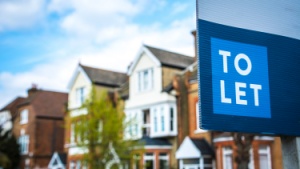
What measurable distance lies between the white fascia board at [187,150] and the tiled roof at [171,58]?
6279mm

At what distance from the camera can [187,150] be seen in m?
25.3

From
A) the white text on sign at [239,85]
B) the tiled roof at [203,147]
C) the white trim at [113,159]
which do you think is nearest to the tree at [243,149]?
the tiled roof at [203,147]

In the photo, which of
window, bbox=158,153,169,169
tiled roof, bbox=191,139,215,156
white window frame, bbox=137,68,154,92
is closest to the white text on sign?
tiled roof, bbox=191,139,215,156

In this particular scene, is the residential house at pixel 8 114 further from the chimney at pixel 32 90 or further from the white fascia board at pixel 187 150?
the white fascia board at pixel 187 150

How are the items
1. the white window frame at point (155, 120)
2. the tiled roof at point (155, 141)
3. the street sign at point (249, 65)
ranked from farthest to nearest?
1. the white window frame at point (155, 120)
2. the tiled roof at point (155, 141)
3. the street sign at point (249, 65)

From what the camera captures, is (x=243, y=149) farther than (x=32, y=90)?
No

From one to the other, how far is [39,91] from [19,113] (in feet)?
10.9

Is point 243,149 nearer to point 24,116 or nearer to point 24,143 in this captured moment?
point 24,143

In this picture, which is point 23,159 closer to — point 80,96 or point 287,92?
point 80,96

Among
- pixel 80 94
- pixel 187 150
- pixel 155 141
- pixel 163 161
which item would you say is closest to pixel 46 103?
pixel 80 94

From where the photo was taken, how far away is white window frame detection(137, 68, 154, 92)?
29.7m

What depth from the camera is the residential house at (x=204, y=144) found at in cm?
2288

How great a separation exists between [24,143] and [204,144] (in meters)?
24.9

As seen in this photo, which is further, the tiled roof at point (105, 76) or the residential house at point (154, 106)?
the tiled roof at point (105, 76)
